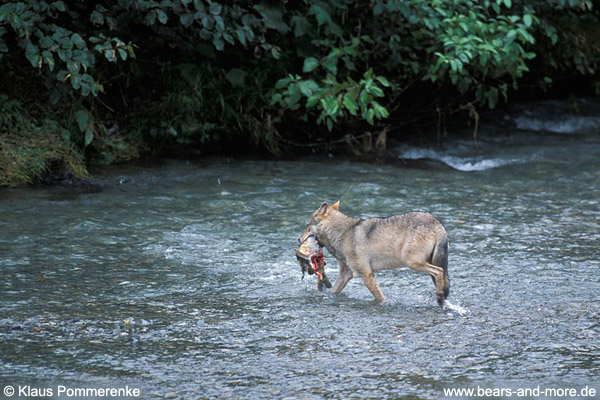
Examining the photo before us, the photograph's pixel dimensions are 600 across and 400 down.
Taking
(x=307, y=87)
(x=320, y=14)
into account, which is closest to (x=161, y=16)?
(x=307, y=87)

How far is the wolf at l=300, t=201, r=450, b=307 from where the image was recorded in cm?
659

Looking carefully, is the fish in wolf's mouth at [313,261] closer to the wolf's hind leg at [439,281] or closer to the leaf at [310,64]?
the wolf's hind leg at [439,281]

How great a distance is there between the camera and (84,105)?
12.7 m

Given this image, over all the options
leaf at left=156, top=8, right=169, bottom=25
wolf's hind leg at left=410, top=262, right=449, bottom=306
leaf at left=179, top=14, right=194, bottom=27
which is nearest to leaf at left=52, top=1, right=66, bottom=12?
leaf at left=156, top=8, right=169, bottom=25

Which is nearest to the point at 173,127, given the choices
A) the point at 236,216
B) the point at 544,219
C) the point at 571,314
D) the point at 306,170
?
the point at 306,170

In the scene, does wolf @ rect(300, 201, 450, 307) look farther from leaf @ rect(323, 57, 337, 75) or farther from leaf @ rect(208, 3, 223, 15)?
leaf @ rect(323, 57, 337, 75)

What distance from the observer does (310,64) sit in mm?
12156

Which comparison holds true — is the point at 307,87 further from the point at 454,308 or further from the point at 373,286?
the point at 454,308

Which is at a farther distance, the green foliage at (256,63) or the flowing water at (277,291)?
the green foliage at (256,63)

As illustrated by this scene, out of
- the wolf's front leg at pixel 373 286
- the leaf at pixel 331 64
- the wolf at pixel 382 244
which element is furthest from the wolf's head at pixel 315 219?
the leaf at pixel 331 64

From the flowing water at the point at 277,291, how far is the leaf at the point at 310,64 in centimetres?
158

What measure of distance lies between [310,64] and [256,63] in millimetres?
1509

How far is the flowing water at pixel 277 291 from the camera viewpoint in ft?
16.9

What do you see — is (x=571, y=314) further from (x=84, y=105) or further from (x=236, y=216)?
(x=84, y=105)
